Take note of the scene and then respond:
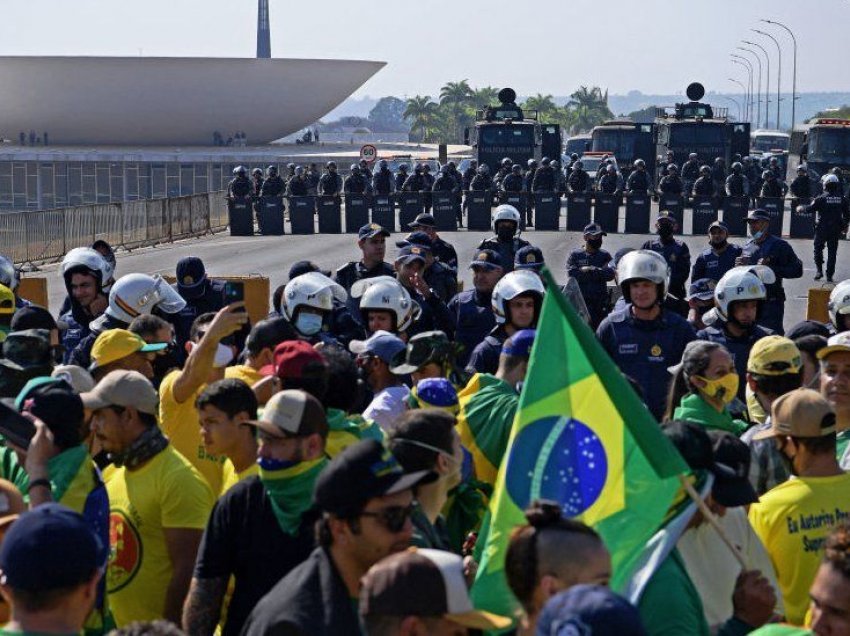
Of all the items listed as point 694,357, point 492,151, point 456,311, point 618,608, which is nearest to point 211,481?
point 694,357

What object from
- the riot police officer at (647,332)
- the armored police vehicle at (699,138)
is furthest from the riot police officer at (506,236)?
the armored police vehicle at (699,138)

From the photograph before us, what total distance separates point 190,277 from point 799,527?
641 centimetres

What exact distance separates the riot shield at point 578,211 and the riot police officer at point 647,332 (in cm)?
3053

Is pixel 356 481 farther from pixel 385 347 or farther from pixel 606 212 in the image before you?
pixel 606 212

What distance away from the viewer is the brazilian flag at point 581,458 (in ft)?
14.2

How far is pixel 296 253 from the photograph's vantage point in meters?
34.8

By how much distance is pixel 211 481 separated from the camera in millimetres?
6723

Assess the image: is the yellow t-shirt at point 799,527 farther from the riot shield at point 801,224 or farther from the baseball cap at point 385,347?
the riot shield at point 801,224

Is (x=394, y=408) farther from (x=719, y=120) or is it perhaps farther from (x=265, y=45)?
(x=265, y=45)

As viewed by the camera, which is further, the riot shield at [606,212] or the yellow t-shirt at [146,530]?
the riot shield at [606,212]

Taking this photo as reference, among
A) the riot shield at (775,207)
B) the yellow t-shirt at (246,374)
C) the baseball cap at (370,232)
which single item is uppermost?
the baseball cap at (370,232)

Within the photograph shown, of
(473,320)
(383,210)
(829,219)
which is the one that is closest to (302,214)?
(383,210)

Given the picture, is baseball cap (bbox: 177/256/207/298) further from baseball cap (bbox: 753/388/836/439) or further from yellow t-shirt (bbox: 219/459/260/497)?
baseball cap (bbox: 753/388/836/439)

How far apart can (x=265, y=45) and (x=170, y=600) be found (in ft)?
526
